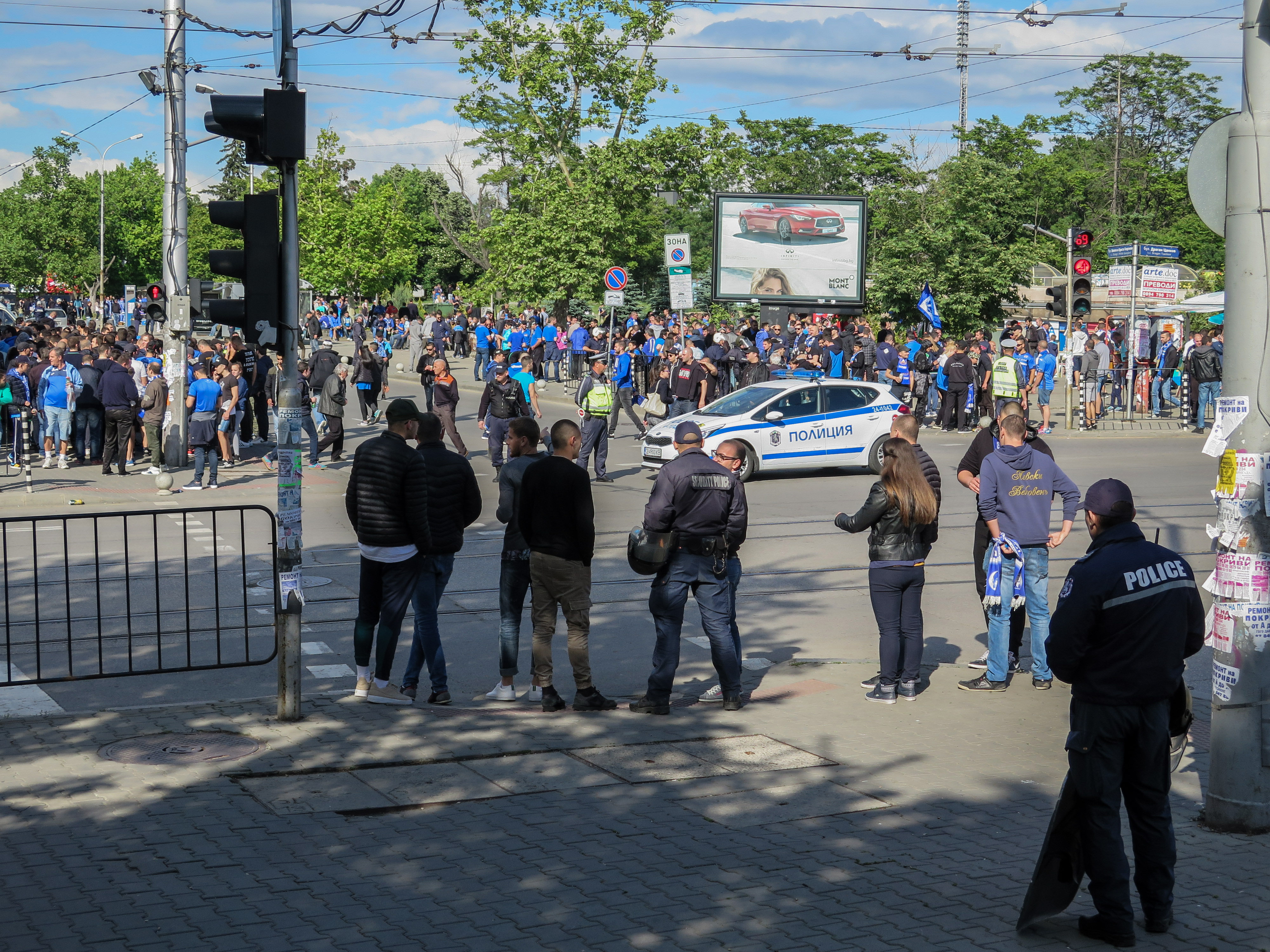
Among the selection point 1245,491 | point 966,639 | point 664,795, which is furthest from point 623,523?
point 1245,491

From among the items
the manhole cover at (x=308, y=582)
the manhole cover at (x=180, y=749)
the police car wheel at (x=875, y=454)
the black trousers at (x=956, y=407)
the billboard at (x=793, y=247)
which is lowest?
the manhole cover at (x=180, y=749)

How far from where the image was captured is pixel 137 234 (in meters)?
78.4

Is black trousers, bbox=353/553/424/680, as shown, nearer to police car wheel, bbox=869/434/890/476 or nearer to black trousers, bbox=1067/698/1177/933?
black trousers, bbox=1067/698/1177/933

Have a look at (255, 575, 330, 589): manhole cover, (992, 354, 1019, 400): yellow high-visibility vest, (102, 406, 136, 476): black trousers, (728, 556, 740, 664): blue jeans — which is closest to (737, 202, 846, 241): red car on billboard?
(992, 354, 1019, 400): yellow high-visibility vest

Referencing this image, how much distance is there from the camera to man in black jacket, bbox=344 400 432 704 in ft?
27.1

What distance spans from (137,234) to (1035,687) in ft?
256

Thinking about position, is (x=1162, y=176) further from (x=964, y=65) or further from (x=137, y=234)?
(x=137, y=234)

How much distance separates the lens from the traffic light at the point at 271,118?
7562 mm

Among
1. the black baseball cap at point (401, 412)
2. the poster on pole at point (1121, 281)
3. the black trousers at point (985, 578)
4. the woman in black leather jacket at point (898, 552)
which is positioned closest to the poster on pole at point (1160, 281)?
the poster on pole at point (1121, 281)

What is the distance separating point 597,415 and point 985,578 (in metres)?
10.5

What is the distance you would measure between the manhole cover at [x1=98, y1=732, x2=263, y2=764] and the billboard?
111ft

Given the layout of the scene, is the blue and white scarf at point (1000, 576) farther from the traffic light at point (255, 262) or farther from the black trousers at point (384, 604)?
the traffic light at point (255, 262)

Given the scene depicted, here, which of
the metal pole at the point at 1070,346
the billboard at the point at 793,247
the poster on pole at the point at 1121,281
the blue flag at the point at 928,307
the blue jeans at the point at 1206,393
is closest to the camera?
the blue jeans at the point at 1206,393

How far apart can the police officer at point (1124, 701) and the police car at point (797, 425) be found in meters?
14.3
